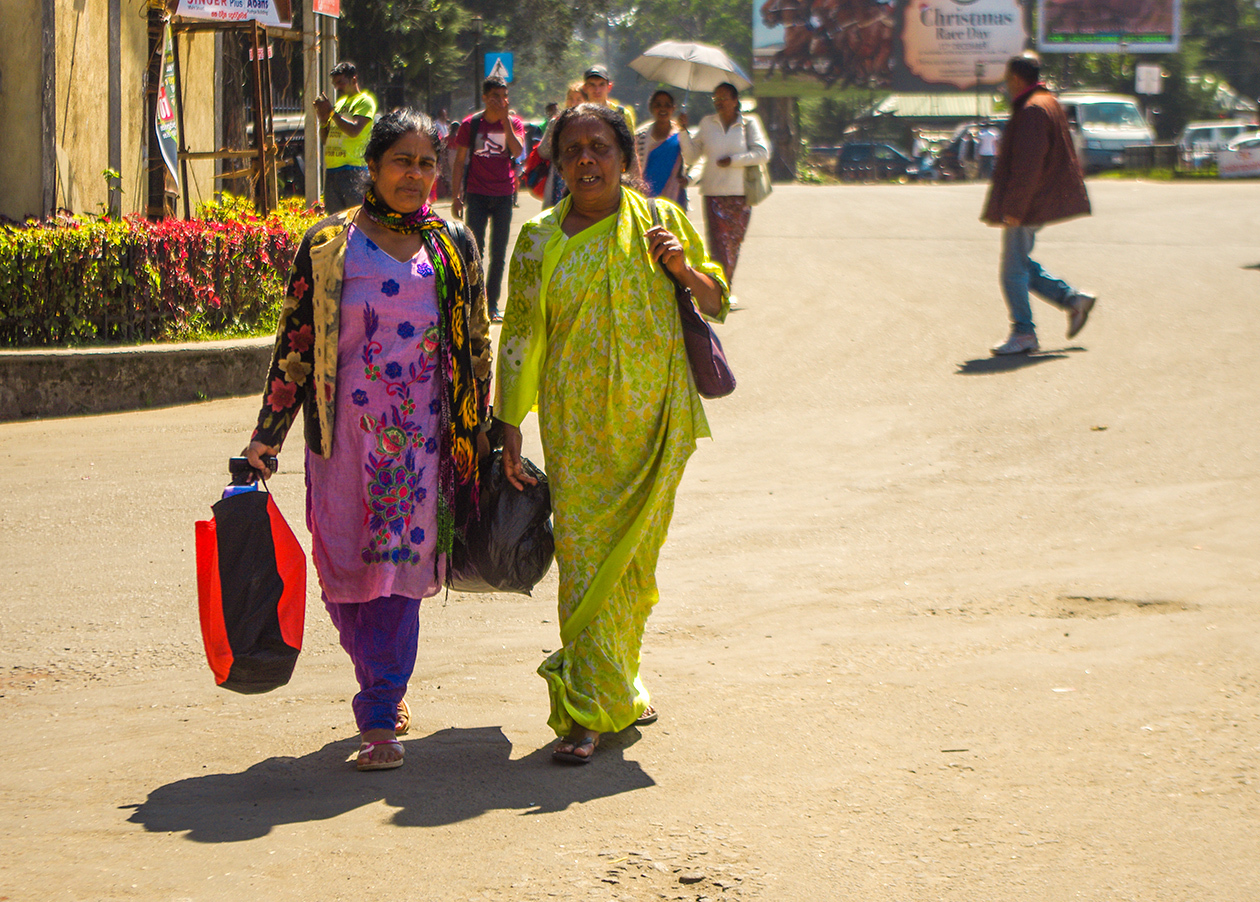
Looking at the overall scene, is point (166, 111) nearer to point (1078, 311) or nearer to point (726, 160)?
point (726, 160)

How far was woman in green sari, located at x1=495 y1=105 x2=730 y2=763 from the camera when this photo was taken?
3.62 meters

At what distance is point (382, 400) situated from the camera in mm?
3525

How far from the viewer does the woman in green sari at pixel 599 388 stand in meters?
3.62

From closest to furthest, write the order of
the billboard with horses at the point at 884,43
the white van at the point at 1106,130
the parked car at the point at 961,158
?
the white van at the point at 1106,130 → the parked car at the point at 961,158 → the billboard with horses at the point at 884,43

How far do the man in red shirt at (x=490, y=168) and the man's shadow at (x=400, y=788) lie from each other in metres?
6.60

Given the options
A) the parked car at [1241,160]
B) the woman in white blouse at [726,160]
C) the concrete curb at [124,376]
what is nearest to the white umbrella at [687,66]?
the woman in white blouse at [726,160]

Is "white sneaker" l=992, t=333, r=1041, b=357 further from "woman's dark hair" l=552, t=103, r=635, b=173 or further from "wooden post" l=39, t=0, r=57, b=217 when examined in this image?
"wooden post" l=39, t=0, r=57, b=217

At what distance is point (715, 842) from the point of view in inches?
125

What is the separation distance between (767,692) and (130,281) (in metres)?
5.77

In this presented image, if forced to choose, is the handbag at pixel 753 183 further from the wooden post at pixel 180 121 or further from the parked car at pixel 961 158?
the parked car at pixel 961 158

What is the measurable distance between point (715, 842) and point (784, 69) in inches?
Answer: 1943

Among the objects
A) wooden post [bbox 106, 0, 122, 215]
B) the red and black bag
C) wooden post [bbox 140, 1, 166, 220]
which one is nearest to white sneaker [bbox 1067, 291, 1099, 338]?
the red and black bag

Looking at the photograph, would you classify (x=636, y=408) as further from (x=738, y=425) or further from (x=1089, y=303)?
(x=1089, y=303)

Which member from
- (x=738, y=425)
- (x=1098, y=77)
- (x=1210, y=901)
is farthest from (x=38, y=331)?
(x=1098, y=77)
